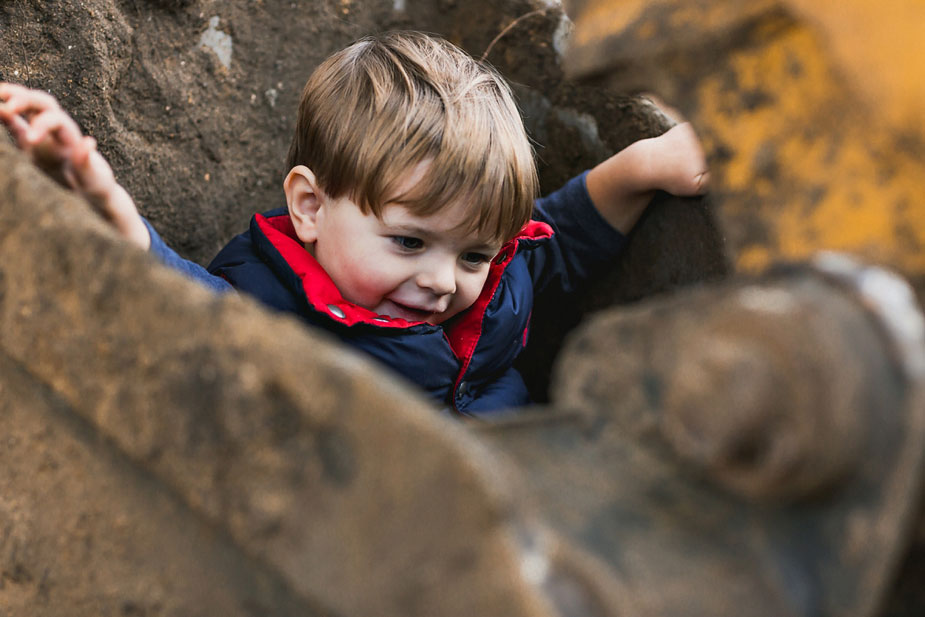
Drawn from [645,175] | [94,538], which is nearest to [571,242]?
[645,175]

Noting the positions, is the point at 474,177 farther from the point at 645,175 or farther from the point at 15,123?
the point at 15,123

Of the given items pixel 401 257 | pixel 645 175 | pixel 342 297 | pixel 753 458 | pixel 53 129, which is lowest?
pixel 342 297

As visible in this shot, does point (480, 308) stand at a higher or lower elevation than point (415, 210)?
lower

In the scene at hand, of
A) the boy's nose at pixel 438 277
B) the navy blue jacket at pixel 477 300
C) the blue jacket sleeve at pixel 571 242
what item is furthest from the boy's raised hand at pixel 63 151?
the blue jacket sleeve at pixel 571 242

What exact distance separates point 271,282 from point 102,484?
66cm

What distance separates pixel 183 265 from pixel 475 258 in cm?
50

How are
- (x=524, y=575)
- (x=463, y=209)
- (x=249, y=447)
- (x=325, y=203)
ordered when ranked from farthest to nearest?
1. (x=325, y=203)
2. (x=463, y=209)
3. (x=249, y=447)
4. (x=524, y=575)

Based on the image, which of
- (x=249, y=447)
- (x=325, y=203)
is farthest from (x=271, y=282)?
(x=249, y=447)

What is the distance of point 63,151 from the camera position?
1.11 meters

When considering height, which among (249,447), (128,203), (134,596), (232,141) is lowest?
(232,141)

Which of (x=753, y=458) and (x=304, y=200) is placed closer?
(x=753, y=458)

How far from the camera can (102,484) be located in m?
0.93

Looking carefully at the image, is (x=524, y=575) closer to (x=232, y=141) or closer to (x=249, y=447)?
(x=249, y=447)

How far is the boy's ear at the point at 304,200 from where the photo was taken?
1.62 metres
